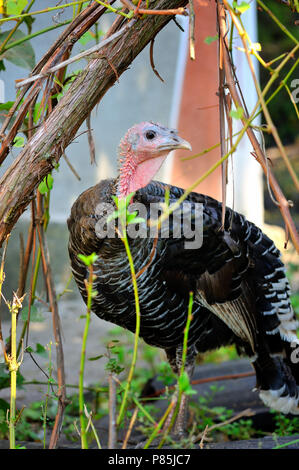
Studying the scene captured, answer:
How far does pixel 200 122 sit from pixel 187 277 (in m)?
3.24

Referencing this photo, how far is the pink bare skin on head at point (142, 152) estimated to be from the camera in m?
2.59

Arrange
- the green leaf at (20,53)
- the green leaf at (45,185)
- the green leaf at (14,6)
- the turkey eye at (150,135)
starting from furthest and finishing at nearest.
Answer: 1. the turkey eye at (150,135)
2. the green leaf at (20,53)
3. the green leaf at (45,185)
4. the green leaf at (14,6)

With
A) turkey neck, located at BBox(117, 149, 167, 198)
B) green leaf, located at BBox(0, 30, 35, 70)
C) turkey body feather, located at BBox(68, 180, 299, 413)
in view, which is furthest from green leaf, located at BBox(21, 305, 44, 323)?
green leaf, located at BBox(0, 30, 35, 70)

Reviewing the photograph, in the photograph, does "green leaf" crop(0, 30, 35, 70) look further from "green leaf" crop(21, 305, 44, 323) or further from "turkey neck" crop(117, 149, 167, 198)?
"green leaf" crop(21, 305, 44, 323)

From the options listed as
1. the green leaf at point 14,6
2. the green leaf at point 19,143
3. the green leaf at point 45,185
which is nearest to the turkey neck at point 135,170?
the green leaf at point 45,185

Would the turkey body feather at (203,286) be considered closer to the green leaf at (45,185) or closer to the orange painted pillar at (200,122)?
the green leaf at (45,185)

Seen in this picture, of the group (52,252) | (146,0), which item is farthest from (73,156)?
(146,0)

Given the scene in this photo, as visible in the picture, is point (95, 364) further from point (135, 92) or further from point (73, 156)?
point (135, 92)

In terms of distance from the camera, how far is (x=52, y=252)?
5.76 metres

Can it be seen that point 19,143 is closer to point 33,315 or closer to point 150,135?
point 150,135

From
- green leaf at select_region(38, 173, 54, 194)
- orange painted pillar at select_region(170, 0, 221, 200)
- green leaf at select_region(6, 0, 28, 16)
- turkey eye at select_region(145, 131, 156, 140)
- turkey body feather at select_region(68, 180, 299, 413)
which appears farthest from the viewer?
orange painted pillar at select_region(170, 0, 221, 200)

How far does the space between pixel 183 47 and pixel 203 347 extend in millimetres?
3596

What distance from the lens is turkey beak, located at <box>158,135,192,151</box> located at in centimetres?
253

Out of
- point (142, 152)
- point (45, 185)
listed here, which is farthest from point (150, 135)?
point (45, 185)
